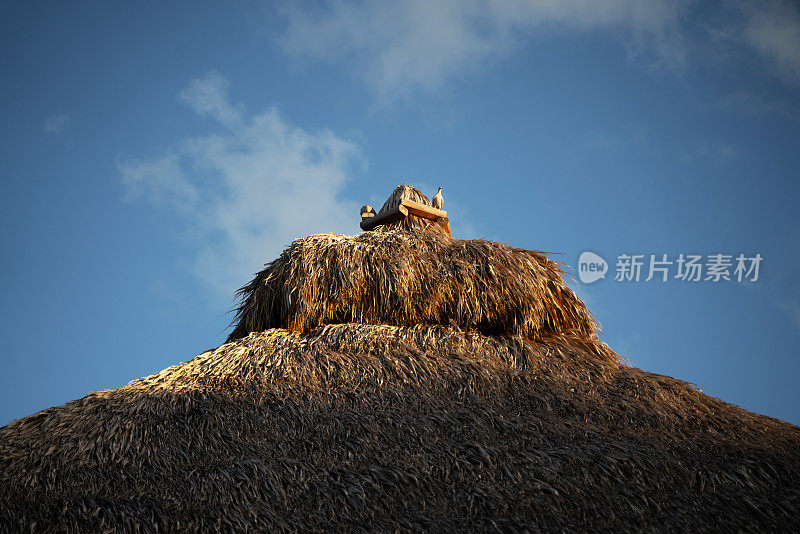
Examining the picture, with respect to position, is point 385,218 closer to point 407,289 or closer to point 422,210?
point 422,210

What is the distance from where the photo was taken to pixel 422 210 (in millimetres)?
8062

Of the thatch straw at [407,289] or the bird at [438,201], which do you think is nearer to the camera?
the thatch straw at [407,289]

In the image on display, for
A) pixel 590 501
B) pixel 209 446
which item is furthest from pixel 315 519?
pixel 590 501

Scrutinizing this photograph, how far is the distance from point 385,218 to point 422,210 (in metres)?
0.56

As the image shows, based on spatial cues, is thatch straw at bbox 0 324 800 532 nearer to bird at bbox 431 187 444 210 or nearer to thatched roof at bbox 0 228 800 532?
thatched roof at bbox 0 228 800 532

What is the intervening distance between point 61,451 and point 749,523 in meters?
5.10

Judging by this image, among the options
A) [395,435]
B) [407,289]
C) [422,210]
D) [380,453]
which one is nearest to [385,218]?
[422,210]

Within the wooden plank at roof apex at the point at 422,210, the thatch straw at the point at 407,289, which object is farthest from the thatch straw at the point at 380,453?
the wooden plank at roof apex at the point at 422,210

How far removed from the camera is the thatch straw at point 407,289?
19.0ft

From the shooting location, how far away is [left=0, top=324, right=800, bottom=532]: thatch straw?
3.82 m

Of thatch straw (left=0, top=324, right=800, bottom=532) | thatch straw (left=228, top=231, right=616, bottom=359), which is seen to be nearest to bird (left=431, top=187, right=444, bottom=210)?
thatch straw (left=228, top=231, right=616, bottom=359)

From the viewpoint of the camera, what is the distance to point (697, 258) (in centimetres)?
871

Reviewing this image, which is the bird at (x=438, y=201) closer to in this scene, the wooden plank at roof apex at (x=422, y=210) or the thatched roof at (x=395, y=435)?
the wooden plank at roof apex at (x=422, y=210)

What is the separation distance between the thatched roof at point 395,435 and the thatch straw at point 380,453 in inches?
0.6
